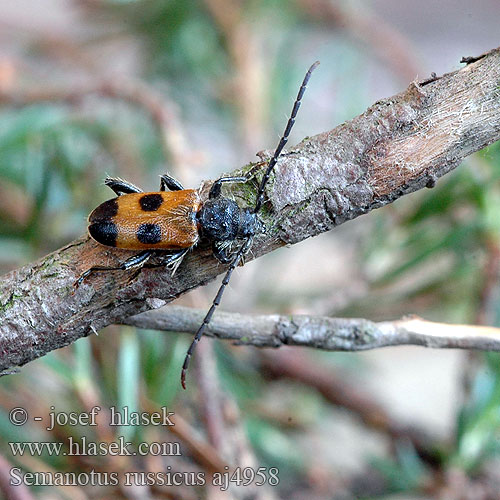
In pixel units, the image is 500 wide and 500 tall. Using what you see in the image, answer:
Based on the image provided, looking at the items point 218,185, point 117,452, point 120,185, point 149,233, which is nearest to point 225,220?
point 218,185

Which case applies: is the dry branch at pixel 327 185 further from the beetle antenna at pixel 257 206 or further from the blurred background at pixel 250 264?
the blurred background at pixel 250 264

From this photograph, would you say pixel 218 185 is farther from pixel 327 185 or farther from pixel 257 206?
pixel 327 185

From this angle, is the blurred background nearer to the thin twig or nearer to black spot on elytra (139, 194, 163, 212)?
black spot on elytra (139, 194, 163, 212)

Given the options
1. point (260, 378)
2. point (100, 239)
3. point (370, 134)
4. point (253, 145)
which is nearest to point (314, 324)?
point (370, 134)

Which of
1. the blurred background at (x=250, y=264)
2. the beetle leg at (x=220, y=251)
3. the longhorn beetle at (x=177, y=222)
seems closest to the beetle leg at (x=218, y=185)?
the longhorn beetle at (x=177, y=222)

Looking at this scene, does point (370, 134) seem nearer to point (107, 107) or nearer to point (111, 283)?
point (111, 283)

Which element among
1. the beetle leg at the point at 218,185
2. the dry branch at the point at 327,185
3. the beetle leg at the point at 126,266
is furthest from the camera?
the beetle leg at the point at 218,185

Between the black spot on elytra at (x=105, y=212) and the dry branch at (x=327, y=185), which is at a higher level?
the black spot on elytra at (x=105, y=212)
